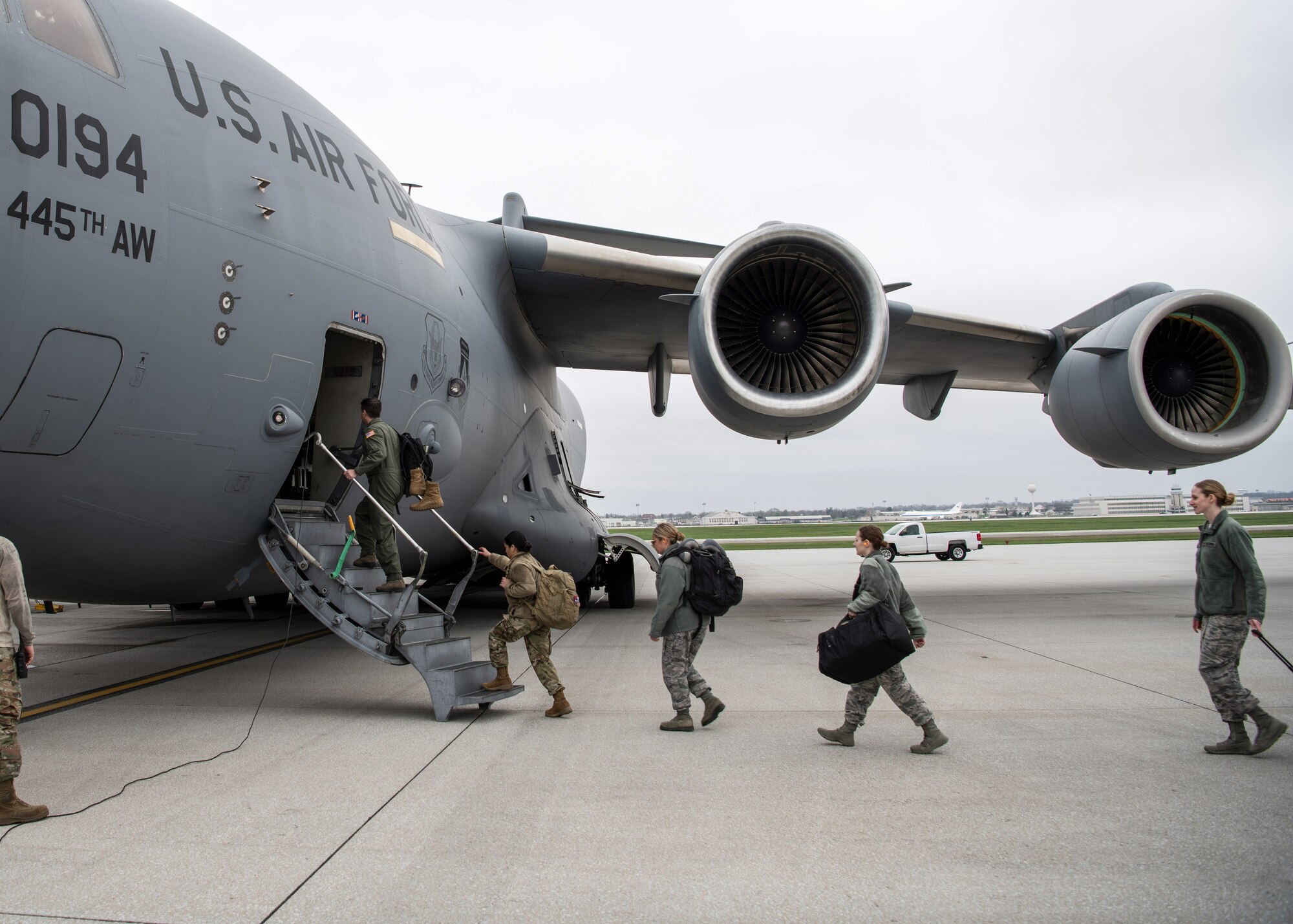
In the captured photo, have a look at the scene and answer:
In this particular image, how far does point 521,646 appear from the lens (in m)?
9.22

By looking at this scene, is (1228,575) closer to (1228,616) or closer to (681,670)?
(1228,616)

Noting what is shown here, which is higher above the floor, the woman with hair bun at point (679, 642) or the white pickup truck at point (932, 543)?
the woman with hair bun at point (679, 642)

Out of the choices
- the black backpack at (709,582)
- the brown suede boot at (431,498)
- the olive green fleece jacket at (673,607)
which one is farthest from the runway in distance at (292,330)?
the black backpack at (709,582)

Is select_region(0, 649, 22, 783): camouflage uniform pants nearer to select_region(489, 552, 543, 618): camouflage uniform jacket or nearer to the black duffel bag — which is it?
select_region(489, 552, 543, 618): camouflage uniform jacket

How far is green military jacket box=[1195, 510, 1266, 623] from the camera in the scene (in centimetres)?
437

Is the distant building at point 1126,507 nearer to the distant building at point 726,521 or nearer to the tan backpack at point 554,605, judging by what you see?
the distant building at point 726,521

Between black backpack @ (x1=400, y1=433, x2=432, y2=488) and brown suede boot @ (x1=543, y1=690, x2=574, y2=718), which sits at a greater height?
black backpack @ (x1=400, y1=433, x2=432, y2=488)

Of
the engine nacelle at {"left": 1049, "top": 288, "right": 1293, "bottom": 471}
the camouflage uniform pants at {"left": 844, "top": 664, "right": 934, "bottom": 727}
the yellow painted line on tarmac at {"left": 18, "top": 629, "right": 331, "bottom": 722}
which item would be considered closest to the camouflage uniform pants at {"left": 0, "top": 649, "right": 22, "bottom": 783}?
the yellow painted line on tarmac at {"left": 18, "top": 629, "right": 331, "bottom": 722}

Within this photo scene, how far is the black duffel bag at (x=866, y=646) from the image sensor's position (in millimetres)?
4469

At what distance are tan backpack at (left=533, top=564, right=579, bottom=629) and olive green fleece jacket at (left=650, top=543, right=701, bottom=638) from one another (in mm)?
568

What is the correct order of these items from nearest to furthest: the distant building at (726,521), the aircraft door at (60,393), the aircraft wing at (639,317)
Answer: the aircraft door at (60,393), the aircraft wing at (639,317), the distant building at (726,521)

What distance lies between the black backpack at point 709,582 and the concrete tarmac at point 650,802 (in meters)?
0.73

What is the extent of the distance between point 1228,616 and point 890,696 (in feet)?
5.79

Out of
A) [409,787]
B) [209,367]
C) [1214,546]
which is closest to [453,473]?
[209,367]
